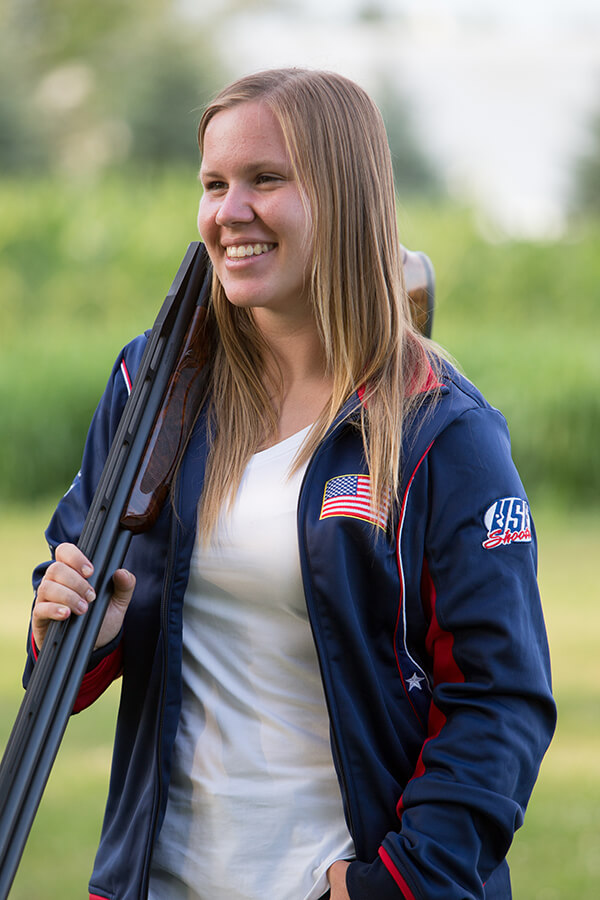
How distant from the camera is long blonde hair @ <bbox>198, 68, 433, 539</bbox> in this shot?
1.69 metres

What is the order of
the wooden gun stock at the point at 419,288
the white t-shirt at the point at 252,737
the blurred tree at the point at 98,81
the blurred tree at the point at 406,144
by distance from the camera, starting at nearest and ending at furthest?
the white t-shirt at the point at 252,737 → the wooden gun stock at the point at 419,288 → the blurred tree at the point at 406,144 → the blurred tree at the point at 98,81

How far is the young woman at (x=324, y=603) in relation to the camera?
1.58 m

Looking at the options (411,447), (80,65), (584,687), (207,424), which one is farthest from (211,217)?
(80,65)

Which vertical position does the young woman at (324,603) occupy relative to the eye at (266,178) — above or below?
below

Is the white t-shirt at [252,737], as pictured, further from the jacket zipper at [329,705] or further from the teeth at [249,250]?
the teeth at [249,250]

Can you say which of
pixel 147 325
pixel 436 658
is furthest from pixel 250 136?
pixel 147 325

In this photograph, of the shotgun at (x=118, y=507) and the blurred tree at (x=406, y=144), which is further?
the blurred tree at (x=406, y=144)

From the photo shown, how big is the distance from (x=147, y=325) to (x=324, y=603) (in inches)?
417

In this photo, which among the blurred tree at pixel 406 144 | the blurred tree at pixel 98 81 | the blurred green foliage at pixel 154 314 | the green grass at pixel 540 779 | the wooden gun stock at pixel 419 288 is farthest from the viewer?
the blurred tree at pixel 98 81

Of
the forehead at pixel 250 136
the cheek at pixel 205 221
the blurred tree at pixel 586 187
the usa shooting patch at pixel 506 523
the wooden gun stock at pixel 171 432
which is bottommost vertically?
the usa shooting patch at pixel 506 523

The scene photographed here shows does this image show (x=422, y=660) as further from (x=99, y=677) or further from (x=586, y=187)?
(x=586, y=187)

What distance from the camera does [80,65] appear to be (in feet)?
71.8

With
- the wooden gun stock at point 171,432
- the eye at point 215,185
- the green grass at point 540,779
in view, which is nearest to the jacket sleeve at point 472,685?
the wooden gun stock at point 171,432

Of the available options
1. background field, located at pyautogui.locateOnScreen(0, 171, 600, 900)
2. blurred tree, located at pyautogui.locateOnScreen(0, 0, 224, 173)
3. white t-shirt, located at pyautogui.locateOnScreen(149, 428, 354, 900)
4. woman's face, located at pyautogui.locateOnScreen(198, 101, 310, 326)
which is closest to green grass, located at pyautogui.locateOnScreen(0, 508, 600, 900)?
background field, located at pyautogui.locateOnScreen(0, 171, 600, 900)
